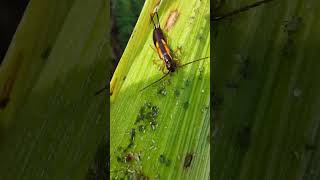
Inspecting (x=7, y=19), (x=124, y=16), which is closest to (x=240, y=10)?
(x=124, y=16)

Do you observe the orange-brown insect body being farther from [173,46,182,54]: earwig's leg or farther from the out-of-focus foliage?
the out-of-focus foliage

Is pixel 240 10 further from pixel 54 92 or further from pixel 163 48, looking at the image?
pixel 54 92

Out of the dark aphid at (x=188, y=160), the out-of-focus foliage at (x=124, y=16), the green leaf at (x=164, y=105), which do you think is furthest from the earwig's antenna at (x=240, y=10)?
the out-of-focus foliage at (x=124, y=16)

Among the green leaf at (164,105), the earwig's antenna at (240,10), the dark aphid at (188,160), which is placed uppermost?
the earwig's antenna at (240,10)

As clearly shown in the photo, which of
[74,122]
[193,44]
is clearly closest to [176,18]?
[193,44]

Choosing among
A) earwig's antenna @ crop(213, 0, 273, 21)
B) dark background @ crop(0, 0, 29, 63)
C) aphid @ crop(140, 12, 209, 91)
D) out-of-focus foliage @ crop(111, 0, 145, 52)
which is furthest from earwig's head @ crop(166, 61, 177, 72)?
dark background @ crop(0, 0, 29, 63)

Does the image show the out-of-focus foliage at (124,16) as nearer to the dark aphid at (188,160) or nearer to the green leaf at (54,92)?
the green leaf at (54,92)

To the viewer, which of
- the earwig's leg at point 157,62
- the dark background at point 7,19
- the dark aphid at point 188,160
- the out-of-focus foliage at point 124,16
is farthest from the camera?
the dark background at point 7,19
